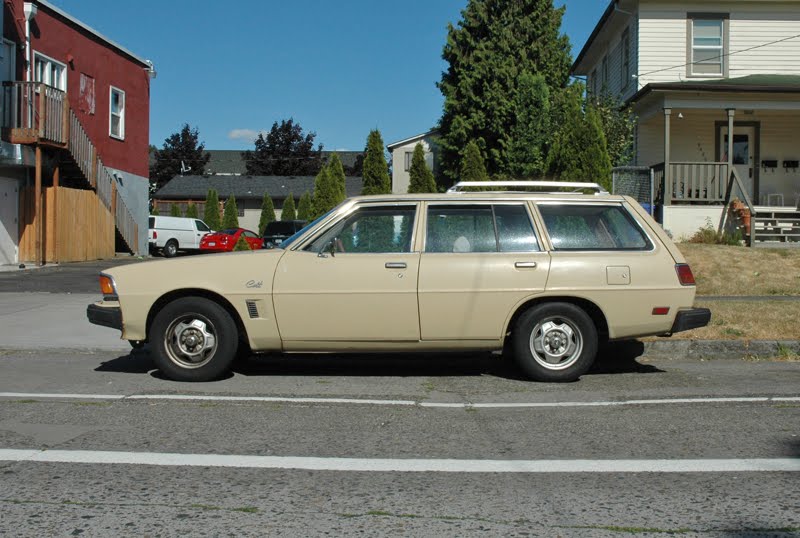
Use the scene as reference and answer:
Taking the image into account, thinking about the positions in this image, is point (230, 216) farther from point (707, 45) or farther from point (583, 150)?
point (583, 150)

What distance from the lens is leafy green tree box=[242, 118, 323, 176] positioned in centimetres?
7975

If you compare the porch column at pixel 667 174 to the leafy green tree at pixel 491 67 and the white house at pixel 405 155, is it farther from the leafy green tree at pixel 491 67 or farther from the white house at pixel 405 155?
the white house at pixel 405 155

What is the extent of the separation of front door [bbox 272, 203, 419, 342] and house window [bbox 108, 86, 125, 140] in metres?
21.5

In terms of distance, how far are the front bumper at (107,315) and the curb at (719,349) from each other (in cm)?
542

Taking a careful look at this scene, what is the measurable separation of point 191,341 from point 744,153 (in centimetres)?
1975

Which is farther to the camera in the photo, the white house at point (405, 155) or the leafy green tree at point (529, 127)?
the white house at point (405, 155)

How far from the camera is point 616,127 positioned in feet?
72.8

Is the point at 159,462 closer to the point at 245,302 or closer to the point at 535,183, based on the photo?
the point at 245,302

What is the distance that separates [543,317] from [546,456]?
Answer: 8.66 ft

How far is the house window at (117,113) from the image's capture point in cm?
2698

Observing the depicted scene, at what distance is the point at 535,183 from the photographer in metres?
8.10

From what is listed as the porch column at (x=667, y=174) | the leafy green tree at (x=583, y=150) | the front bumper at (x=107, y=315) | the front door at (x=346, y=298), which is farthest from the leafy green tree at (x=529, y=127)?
the front bumper at (x=107, y=315)

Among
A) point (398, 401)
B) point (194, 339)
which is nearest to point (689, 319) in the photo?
point (398, 401)

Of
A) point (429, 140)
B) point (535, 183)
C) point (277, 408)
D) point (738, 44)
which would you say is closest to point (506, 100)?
point (429, 140)
